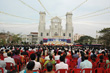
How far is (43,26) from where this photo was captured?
226 ft

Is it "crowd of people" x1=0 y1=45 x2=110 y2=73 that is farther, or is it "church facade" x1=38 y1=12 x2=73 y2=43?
"church facade" x1=38 y1=12 x2=73 y2=43

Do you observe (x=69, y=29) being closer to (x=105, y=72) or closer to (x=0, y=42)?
(x=0, y=42)

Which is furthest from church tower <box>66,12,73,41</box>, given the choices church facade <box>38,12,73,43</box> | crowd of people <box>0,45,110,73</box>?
crowd of people <box>0,45,110,73</box>

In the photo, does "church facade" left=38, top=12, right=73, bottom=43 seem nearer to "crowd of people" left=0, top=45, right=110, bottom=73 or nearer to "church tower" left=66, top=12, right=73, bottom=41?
"church tower" left=66, top=12, right=73, bottom=41

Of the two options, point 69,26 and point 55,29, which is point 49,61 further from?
point 69,26

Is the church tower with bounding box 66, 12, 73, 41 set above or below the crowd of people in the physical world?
above

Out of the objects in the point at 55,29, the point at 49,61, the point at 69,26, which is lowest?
the point at 49,61

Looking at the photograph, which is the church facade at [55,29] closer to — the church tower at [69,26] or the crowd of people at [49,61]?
the church tower at [69,26]

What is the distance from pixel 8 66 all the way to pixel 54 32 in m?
62.0

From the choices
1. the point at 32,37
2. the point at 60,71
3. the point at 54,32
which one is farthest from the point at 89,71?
the point at 32,37

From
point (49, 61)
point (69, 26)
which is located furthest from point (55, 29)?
point (49, 61)

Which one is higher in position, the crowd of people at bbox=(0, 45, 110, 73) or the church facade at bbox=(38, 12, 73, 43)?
the church facade at bbox=(38, 12, 73, 43)

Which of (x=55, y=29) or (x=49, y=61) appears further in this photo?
(x=55, y=29)

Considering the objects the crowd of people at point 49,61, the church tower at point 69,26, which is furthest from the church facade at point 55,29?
the crowd of people at point 49,61
